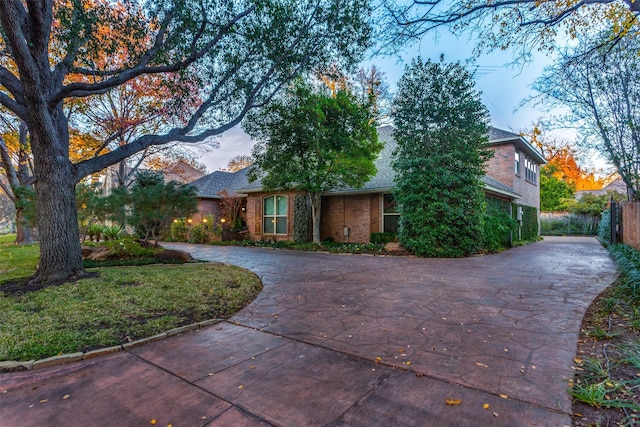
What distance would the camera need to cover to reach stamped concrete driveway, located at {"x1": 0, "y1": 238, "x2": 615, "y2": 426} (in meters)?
2.00

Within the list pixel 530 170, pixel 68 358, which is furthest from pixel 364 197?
pixel 530 170

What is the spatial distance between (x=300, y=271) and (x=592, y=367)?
5622mm

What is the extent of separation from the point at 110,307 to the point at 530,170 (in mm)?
22269

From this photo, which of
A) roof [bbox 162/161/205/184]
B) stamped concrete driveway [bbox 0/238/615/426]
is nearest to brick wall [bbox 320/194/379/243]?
stamped concrete driveway [bbox 0/238/615/426]

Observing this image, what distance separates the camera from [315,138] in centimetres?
1127

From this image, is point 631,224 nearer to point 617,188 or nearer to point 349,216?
point 349,216

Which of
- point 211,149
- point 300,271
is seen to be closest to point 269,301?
point 300,271

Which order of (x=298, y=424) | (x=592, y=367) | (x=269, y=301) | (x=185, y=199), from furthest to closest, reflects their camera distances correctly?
(x=185, y=199) → (x=269, y=301) → (x=592, y=367) → (x=298, y=424)

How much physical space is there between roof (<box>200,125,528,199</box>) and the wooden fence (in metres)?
3.69

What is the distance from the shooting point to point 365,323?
12.2 ft

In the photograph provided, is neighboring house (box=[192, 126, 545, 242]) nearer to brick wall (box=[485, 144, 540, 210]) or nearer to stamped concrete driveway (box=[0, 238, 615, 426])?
brick wall (box=[485, 144, 540, 210])

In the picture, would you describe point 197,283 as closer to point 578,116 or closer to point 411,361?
point 411,361

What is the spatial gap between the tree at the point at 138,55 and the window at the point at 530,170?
15280 millimetres

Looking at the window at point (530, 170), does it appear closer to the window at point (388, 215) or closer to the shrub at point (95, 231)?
the window at point (388, 215)
